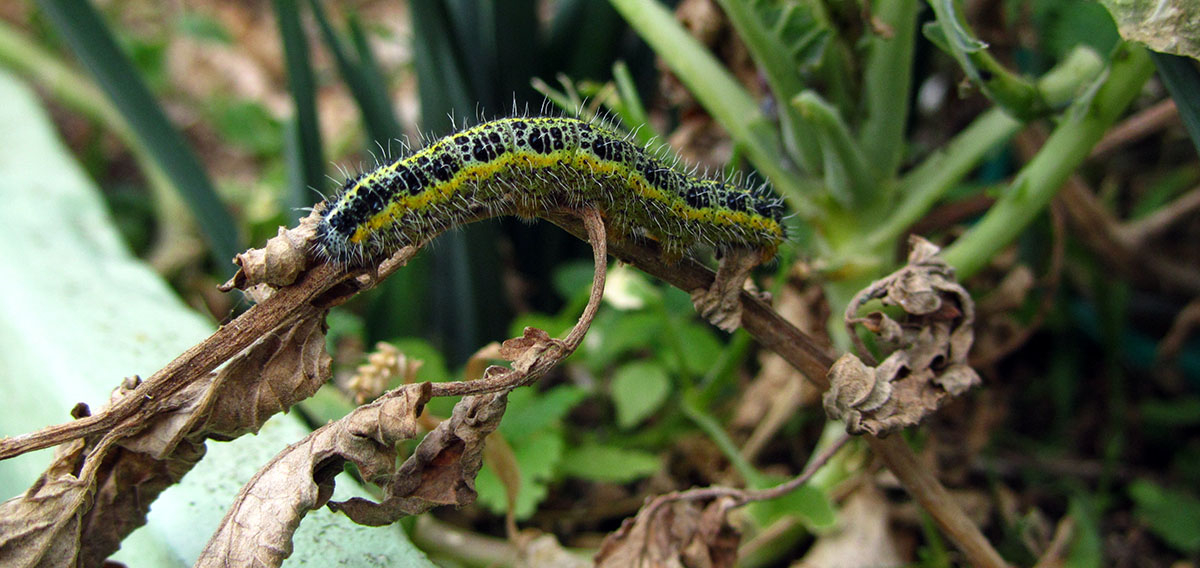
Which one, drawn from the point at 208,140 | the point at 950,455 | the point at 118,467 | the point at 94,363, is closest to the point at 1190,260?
the point at 950,455

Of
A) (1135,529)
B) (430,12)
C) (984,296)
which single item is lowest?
(1135,529)

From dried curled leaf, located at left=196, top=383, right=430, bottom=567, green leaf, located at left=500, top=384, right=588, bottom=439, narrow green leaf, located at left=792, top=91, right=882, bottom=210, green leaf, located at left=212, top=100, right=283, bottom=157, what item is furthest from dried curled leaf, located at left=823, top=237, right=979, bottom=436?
green leaf, located at left=212, top=100, right=283, bottom=157

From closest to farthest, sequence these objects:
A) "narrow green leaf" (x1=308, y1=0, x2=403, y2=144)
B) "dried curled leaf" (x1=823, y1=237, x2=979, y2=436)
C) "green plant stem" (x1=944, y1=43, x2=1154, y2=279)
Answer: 1. "dried curled leaf" (x1=823, y1=237, x2=979, y2=436)
2. "green plant stem" (x1=944, y1=43, x2=1154, y2=279)
3. "narrow green leaf" (x1=308, y1=0, x2=403, y2=144)

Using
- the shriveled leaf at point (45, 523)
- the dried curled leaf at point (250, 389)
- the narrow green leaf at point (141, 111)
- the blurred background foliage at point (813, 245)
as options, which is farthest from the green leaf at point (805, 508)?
the narrow green leaf at point (141, 111)

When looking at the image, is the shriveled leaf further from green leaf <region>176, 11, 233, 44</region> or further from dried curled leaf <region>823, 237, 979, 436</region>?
green leaf <region>176, 11, 233, 44</region>

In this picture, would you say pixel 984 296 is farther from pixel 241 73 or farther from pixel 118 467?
pixel 241 73
